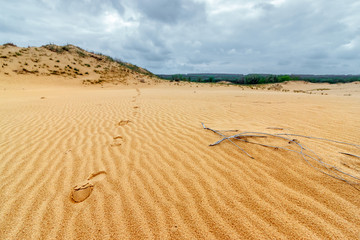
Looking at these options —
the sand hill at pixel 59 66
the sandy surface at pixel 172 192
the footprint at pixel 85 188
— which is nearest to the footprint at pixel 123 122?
the sandy surface at pixel 172 192

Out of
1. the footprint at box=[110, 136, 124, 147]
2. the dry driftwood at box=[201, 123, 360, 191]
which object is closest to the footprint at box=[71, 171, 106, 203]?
the footprint at box=[110, 136, 124, 147]

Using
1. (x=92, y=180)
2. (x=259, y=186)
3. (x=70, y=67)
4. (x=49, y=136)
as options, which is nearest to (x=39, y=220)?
(x=92, y=180)

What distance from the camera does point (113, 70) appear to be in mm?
26188

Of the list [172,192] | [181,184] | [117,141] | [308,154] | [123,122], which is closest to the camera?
[172,192]

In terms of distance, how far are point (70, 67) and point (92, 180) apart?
2669 centimetres

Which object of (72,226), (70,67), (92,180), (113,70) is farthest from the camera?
(113,70)

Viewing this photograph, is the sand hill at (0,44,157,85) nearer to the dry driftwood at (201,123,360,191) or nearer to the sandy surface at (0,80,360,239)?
the sandy surface at (0,80,360,239)

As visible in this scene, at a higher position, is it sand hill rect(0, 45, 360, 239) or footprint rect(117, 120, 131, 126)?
footprint rect(117, 120, 131, 126)

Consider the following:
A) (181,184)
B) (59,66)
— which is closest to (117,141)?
(181,184)

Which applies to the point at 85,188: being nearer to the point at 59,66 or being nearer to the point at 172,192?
the point at 172,192

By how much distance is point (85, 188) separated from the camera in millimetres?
1707

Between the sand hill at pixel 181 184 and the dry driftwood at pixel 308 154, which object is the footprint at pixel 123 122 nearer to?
the sand hill at pixel 181 184

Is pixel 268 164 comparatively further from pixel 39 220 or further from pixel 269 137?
pixel 39 220

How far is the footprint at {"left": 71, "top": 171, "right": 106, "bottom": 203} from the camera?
5.25 ft
